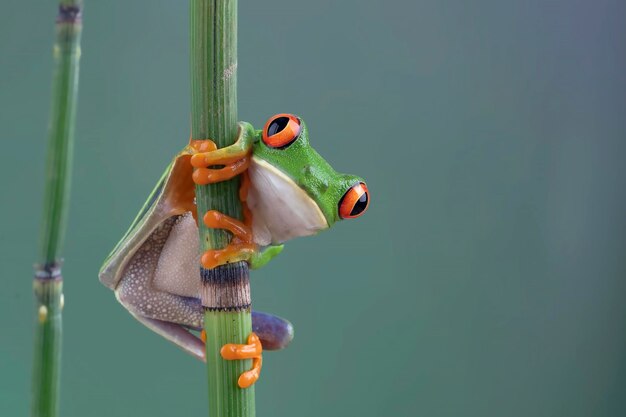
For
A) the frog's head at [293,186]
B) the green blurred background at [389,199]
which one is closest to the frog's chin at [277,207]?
the frog's head at [293,186]

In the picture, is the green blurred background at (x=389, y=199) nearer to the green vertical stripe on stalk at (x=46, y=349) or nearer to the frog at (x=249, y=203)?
the frog at (x=249, y=203)

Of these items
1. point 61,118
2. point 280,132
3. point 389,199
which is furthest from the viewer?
point 389,199

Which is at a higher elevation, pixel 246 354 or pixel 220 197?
pixel 220 197

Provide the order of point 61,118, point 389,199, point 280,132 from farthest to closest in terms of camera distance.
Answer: point 389,199 → point 280,132 → point 61,118

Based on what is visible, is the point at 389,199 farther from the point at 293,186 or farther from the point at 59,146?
the point at 59,146

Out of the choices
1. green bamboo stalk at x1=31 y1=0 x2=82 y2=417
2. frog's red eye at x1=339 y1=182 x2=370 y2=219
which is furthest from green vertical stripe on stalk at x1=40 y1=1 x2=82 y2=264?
frog's red eye at x1=339 y1=182 x2=370 y2=219

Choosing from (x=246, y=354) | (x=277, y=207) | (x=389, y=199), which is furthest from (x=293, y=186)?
(x=389, y=199)
